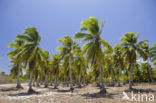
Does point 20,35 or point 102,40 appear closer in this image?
point 102,40

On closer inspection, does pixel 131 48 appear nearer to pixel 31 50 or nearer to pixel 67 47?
pixel 67 47

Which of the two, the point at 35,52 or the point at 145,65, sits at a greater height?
the point at 35,52

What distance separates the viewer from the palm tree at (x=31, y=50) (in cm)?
1758

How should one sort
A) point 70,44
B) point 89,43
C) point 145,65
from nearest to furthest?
point 89,43
point 70,44
point 145,65

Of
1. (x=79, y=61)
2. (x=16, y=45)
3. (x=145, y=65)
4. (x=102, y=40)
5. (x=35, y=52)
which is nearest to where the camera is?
(x=102, y=40)

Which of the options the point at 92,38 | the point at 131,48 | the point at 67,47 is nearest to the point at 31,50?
the point at 67,47

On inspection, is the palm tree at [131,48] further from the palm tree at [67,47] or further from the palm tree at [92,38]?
the palm tree at [67,47]

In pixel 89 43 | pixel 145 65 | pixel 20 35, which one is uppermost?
pixel 20 35

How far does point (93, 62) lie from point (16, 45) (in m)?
18.1

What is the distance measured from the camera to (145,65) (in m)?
41.8

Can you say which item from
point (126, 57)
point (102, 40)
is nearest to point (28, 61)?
point (102, 40)

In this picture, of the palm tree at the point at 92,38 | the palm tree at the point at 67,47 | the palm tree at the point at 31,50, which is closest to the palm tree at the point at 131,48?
the palm tree at the point at 92,38

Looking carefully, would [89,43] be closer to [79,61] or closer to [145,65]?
[79,61]

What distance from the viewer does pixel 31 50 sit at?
59.5ft
